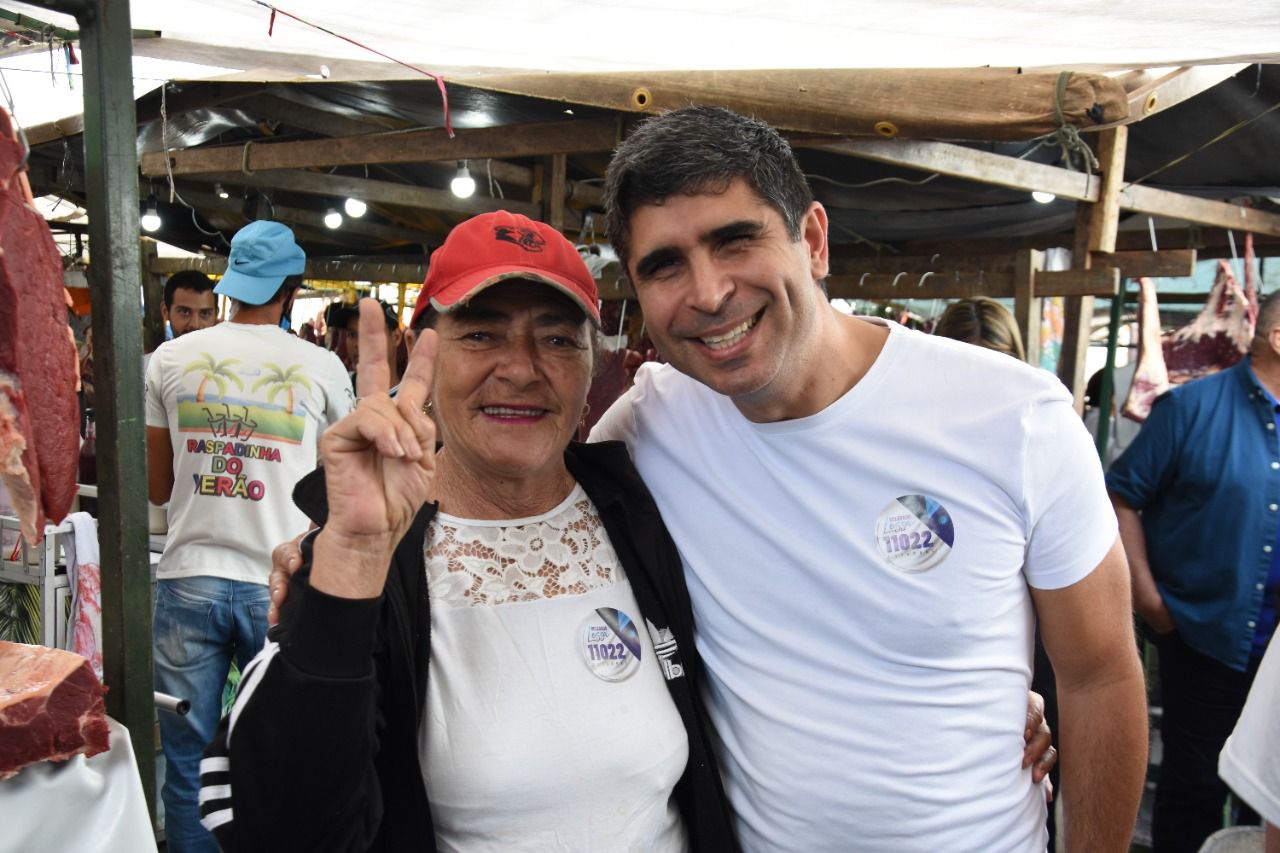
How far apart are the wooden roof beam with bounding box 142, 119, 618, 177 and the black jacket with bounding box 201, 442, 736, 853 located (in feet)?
10.2

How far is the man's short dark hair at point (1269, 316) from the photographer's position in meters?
3.74

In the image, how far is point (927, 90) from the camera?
117 inches

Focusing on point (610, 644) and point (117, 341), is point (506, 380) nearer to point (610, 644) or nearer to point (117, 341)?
point (610, 644)

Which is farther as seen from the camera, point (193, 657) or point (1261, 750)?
point (193, 657)

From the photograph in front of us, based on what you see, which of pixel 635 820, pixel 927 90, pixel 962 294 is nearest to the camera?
pixel 635 820

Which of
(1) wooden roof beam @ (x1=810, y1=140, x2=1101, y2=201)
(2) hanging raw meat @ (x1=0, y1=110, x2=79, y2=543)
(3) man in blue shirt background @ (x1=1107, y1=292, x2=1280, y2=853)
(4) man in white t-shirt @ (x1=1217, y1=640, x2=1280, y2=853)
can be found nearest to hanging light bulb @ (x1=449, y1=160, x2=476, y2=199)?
(1) wooden roof beam @ (x1=810, y1=140, x2=1101, y2=201)

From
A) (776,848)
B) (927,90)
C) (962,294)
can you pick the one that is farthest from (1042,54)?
(776,848)

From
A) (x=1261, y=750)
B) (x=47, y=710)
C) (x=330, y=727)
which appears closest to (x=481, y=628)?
(x=330, y=727)

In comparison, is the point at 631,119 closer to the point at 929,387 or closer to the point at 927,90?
the point at 927,90

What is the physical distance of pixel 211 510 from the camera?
141 inches

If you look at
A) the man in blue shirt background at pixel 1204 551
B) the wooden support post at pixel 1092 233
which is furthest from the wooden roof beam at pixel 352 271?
the man in blue shirt background at pixel 1204 551

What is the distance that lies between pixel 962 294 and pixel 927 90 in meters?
1.25

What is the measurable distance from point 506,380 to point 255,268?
2.45m

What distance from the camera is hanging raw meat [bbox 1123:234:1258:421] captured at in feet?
16.4
